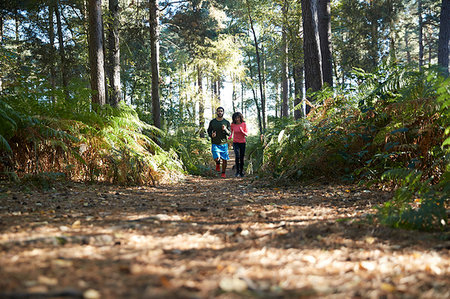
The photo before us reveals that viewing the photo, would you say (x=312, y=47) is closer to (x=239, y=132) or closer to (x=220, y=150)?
(x=239, y=132)

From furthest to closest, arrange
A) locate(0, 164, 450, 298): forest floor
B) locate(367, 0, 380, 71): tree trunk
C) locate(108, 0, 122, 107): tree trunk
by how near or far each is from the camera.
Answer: locate(367, 0, 380, 71): tree trunk < locate(108, 0, 122, 107): tree trunk < locate(0, 164, 450, 298): forest floor

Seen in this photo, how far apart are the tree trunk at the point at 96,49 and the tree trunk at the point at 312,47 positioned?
187 inches

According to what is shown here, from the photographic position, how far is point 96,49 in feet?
20.1

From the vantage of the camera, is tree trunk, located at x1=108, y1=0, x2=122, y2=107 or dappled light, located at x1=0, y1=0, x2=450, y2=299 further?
tree trunk, located at x1=108, y1=0, x2=122, y2=107

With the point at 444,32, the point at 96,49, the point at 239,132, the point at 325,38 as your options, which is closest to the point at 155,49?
the point at 96,49

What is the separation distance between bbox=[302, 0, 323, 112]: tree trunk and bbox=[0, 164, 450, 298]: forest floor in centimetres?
477

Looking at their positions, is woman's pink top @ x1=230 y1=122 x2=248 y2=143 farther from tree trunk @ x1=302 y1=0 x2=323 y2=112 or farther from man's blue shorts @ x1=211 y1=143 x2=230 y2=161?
tree trunk @ x1=302 y1=0 x2=323 y2=112

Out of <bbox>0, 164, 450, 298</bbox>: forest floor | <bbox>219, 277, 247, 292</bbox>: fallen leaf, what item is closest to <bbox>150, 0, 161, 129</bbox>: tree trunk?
<bbox>0, 164, 450, 298</bbox>: forest floor

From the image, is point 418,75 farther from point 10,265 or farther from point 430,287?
point 10,265

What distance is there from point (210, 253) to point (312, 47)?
22.2ft

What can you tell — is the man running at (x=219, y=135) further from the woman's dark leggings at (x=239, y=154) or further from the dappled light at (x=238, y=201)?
the woman's dark leggings at (x=239, y=154)

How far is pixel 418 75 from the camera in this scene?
4.11m

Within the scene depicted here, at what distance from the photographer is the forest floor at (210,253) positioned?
1.34 meters

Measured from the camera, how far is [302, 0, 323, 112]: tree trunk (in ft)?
24.4
